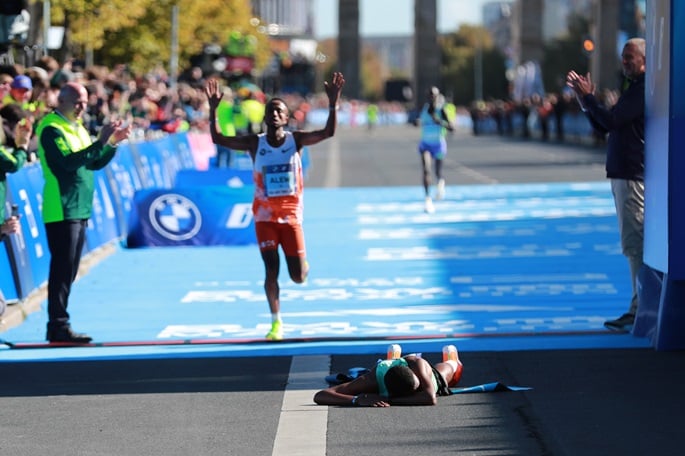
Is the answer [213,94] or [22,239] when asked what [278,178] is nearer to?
[213,94]

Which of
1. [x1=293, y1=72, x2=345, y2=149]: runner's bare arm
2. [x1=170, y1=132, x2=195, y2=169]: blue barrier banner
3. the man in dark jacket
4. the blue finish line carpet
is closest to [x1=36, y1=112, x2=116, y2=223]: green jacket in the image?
the blue finish line carpet

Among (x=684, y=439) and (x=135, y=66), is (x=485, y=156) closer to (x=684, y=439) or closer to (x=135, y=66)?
(x=135, y=66)

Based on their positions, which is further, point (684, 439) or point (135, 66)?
point (135, 66)

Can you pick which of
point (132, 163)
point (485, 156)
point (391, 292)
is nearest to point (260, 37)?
point (485, 156)

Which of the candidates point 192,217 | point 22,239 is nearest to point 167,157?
point 192,217

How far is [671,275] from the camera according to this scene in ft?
37.1

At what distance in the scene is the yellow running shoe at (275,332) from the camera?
40.5 feet

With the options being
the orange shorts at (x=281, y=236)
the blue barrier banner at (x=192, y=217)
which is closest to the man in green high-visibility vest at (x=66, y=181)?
the orange shorts at (x=281, y=236)

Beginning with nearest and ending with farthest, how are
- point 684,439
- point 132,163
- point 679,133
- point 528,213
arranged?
point 684,439 → point 679,133 → point 132,163 → point 528,213

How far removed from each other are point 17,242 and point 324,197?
17019mm

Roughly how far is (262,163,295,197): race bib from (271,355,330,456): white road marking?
1590 mm

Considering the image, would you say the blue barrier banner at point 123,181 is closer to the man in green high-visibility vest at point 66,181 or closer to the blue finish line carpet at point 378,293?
the blue finish line carpet at point 378,293

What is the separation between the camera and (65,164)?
12219 mm

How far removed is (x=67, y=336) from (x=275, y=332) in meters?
1.55
